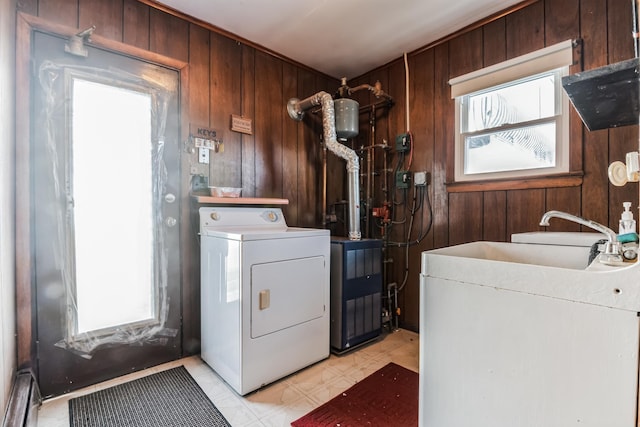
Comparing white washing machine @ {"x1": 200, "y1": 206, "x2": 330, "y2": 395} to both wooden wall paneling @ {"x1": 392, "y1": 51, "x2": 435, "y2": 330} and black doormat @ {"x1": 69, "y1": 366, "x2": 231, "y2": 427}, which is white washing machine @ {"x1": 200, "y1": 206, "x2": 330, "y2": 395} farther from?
wooden wall paneling @ {"x1": 392, "y1": 51, "x2": 435, "y2": 330}

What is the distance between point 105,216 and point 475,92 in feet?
9.11

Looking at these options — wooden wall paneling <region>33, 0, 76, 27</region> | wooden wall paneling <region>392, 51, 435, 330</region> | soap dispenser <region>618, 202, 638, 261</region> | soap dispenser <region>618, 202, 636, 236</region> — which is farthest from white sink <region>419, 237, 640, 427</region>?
wooden wall paneling <region>33, 0, 76, 27</region>

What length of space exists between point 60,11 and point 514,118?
302cm

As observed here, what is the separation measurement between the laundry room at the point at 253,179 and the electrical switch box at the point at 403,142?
0.01 metres

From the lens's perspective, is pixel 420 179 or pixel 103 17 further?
pixel 420 179

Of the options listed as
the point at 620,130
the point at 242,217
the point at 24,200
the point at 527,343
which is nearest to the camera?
the point at 527,343

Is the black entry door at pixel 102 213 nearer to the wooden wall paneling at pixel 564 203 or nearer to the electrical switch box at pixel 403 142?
the electrical switch box at pixel 403 142

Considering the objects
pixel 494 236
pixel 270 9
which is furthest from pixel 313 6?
pixel 494 236

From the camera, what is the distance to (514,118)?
2213 millimetres

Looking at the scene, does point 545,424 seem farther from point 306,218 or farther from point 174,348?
point 306,218

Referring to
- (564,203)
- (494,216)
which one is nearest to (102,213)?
(494,216)

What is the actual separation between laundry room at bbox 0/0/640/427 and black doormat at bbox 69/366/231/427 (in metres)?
0.07

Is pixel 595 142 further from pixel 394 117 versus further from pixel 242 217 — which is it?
pixel 242 217

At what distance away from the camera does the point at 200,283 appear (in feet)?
7.36
